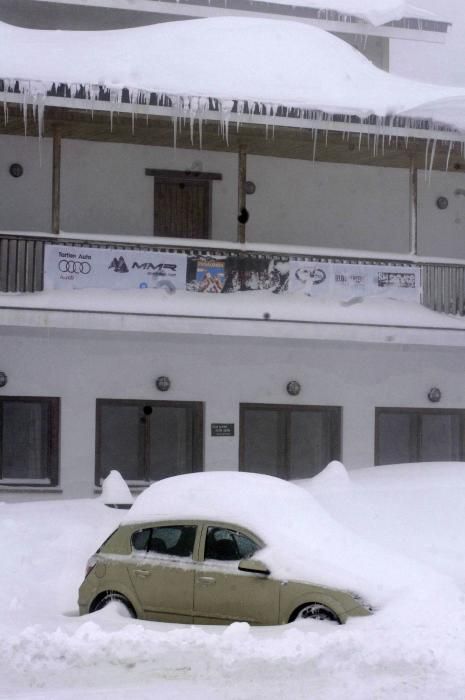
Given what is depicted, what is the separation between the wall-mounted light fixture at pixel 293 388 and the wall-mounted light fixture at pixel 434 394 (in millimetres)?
2600

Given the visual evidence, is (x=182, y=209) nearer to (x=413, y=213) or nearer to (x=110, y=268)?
(x=110, y=268)

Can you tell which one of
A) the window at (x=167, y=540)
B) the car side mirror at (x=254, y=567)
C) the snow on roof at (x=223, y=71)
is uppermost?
the snow on roof at (x=223, y=71)

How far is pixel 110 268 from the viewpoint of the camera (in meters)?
17.9

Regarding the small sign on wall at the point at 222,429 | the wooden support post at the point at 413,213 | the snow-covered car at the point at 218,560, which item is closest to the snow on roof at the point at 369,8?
the wooden support post at the point at 413,213

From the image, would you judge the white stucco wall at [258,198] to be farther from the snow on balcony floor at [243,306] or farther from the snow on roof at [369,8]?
the snow on roof at [369,8]

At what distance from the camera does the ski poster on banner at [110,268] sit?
17672mm

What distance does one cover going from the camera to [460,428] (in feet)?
68.7

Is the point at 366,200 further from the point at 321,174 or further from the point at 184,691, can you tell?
the point at 184,691

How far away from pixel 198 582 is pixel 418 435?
38.7 ft

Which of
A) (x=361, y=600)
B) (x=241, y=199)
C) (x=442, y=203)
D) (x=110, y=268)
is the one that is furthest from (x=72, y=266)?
(x=361, y=600)

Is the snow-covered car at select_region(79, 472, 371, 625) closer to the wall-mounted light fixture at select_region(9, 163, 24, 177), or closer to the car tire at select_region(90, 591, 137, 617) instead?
the car tire at select_region(90, 591, 137, 617)

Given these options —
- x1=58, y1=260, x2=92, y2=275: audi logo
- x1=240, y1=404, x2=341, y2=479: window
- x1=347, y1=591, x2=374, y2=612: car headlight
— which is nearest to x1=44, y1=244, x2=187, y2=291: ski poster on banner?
x1=58, y1=260, x2=92, y2=275: audi logo

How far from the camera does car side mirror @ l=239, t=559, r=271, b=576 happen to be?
920 cm

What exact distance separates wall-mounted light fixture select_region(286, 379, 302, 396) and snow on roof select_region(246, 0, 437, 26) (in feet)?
29.1
